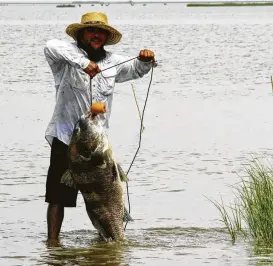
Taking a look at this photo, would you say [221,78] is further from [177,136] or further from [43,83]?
[177,136]

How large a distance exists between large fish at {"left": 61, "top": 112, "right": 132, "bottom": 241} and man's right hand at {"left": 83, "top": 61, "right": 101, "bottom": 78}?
1.18ft

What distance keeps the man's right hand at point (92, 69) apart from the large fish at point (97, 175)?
14.1 inches

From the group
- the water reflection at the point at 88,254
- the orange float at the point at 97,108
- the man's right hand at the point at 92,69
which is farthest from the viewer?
the water reflection at the point at 88,254

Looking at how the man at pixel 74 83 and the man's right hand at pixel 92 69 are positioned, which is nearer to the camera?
the man's right hand at pixel 92 69

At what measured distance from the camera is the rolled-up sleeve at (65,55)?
27.4ft

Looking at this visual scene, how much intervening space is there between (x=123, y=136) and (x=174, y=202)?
17.8 ft

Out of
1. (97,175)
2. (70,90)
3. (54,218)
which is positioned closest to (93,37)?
(70,90)

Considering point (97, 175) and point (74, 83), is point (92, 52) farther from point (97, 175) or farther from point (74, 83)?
point (97, 175)

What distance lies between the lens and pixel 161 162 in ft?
47.0

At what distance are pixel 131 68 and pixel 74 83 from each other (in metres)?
0.56

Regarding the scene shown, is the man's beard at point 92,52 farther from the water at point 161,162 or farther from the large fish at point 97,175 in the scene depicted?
the water at point 161,162

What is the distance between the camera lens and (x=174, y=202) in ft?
37.8

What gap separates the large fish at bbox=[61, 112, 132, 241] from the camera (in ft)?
26.6

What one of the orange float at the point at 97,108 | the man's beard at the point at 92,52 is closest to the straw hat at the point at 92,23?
the man's beard at the point at 92,52
